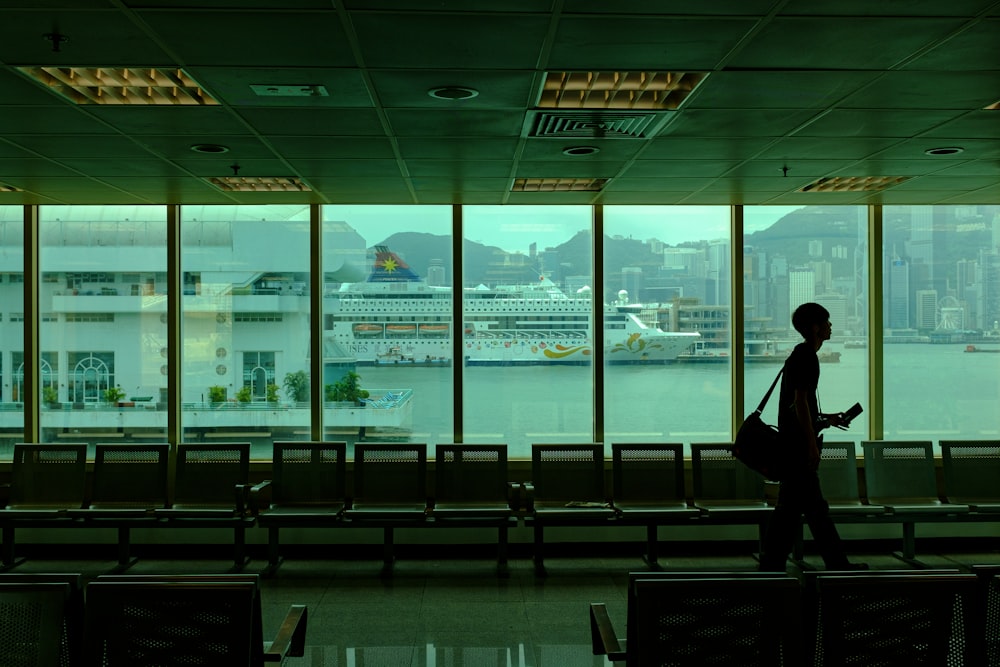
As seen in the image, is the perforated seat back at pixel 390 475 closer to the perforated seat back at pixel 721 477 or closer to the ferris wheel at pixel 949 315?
the perforated seat back at pixel 721 477

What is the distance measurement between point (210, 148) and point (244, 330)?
270 centimetres

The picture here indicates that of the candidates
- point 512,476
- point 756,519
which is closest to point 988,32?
point 756,519

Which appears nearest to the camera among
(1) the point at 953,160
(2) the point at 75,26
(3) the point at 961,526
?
(2) the point at 75,26

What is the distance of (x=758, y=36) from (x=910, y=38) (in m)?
0.60

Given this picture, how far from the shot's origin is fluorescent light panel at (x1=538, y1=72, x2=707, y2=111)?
3564 mm

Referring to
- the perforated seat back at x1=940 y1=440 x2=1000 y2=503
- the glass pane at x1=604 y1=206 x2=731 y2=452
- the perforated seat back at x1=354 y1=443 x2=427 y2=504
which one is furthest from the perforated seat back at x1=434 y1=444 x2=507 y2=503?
the perforated seat back at x1=940 y1=440 x2=1000 y2=503

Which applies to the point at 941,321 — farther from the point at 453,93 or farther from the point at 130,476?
the point at 130,476

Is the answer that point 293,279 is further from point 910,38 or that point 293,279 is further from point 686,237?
point 910,38

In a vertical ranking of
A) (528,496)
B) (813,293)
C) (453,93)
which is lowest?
(528,496)

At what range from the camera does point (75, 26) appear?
9.30 ft

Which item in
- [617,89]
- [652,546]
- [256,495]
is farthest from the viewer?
[652,546]

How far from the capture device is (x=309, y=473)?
20.6 feet

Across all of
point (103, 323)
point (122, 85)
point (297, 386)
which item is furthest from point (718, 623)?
point (103, 323)

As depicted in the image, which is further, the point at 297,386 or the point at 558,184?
the point at 297,386
